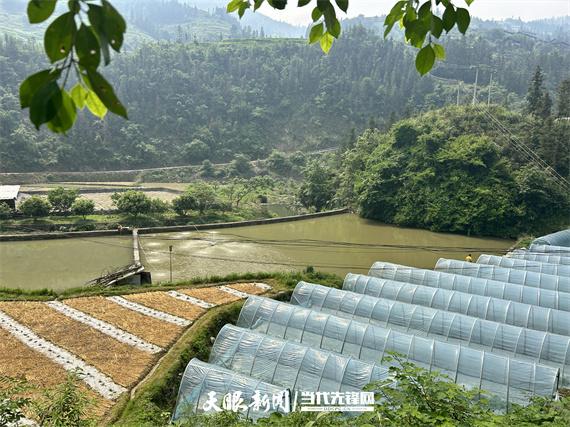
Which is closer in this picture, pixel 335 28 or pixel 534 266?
pixel 335 28

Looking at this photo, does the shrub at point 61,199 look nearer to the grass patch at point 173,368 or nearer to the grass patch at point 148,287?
the grass patch at point 148,287

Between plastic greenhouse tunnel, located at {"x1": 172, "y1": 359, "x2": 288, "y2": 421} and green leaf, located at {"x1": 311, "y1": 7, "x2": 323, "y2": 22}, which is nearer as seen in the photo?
green leaf, located at {"x1": 311, "y1": 7, "x2": 323, "y2": 22}

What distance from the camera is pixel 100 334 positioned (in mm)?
9812

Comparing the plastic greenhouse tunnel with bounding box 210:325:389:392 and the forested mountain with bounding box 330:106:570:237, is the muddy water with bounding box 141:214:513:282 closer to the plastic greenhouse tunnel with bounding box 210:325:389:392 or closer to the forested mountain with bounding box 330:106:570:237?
the forested mountain with bounding box 330:106:570:237

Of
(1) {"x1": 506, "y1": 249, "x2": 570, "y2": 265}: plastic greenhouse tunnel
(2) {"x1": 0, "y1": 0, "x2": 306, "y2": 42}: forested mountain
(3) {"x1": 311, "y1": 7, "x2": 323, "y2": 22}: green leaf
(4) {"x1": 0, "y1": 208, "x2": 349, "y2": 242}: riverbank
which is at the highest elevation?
(2) {"x1": 0, "y1": 0, "x2": 306, "y2": 42}: forested mountain

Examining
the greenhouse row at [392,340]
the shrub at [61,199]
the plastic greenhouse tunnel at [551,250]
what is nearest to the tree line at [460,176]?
the plastic greenhouse tunnel at [551,250]

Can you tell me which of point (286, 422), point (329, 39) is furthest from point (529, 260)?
point (329, 39)

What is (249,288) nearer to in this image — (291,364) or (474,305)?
(291,364)

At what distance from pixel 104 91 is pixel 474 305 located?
11.7m

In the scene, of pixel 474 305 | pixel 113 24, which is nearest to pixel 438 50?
pixel 113 24

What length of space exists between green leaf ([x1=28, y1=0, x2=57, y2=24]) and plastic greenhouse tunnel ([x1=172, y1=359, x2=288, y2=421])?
6307 mm

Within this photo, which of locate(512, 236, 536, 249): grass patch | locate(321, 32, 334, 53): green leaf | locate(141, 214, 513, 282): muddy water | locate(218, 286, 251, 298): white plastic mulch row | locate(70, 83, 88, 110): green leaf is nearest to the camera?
locate(70, 83, 88, 110): green leaf

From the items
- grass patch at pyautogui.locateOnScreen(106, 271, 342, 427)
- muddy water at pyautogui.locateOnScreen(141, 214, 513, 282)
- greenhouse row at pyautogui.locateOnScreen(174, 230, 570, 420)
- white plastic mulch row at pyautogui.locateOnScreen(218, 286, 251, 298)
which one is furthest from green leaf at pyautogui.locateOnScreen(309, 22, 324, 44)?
muddy water at pyautogui.locateOnScreen(141, 214, 513, 282)

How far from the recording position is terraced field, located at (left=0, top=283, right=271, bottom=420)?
8.12 metres
